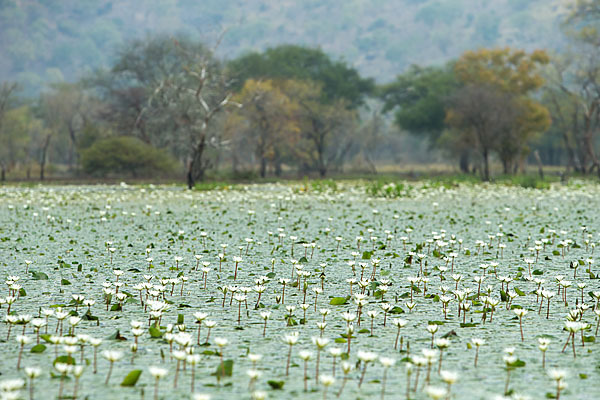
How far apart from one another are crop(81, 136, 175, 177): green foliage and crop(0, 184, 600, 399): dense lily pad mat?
2669cm

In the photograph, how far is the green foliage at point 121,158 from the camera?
134 ft

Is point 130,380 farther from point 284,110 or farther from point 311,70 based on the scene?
point 311,70

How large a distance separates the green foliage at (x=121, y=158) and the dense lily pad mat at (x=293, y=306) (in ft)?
87.6

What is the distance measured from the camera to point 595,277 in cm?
808

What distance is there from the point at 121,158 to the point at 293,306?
118 ft

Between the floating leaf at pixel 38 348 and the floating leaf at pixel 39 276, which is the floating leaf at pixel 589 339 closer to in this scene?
the floating leaf at pixel 38 348

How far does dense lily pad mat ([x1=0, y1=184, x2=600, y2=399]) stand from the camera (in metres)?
4.31

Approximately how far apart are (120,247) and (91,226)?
143 inches

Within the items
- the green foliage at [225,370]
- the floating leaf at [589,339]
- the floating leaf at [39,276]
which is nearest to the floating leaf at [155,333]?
the green foliage at [225,370]

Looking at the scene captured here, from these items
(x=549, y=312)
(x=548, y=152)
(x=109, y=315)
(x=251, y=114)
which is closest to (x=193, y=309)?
(x=109, y=315)

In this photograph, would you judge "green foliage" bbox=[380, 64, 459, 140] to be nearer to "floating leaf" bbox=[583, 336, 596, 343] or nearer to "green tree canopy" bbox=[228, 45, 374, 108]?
"green tree canopy" bbox=[228, 45, 374, 108]

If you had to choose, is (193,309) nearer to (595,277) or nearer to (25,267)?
(25,267)

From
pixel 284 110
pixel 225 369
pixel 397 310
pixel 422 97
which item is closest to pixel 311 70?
pixel 422 97

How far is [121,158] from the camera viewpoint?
40500 mm
